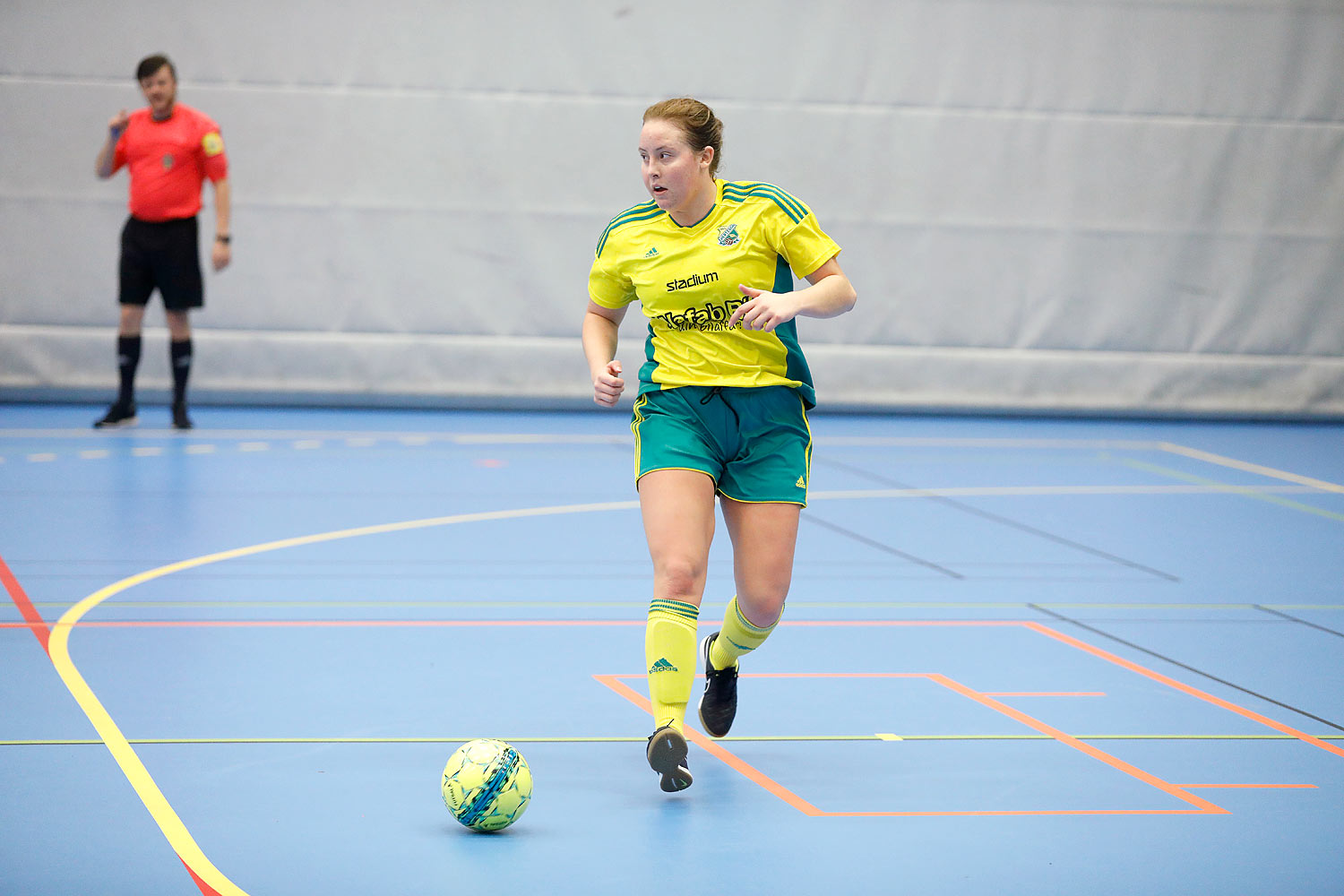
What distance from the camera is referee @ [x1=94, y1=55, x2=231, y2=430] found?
9.41m

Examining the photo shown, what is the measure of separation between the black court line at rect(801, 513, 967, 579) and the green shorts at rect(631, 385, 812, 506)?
9.48 ft

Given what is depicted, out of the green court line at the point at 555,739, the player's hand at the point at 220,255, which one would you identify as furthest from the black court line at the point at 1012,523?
the player's hand at the point at 220,255

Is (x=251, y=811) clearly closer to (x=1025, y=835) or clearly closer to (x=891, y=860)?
(x=891, y=860)

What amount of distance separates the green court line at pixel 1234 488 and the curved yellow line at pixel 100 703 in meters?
3.94

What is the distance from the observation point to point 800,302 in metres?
3.86

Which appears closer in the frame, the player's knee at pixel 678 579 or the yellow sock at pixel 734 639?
the player's knee at pixel 678 579

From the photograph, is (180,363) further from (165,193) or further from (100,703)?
(100,703)

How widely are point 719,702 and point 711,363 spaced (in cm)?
101

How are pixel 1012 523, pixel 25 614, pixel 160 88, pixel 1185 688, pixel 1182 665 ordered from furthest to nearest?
pixel 160 88, pixel 1012 523, pixel 25 614, pixel 1182 665, pixel 1185 688

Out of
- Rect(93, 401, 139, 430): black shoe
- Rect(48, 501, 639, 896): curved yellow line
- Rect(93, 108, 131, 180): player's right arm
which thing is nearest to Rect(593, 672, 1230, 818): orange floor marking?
Rect(48, 501, 639, 896): curved yellow line

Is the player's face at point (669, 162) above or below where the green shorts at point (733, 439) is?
above

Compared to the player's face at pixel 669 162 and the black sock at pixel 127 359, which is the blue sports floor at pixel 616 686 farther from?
the player's face at pixel 669 162

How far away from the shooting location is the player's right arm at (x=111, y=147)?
30.8 ft

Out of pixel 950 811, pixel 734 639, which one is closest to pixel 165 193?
pixel 734 639
